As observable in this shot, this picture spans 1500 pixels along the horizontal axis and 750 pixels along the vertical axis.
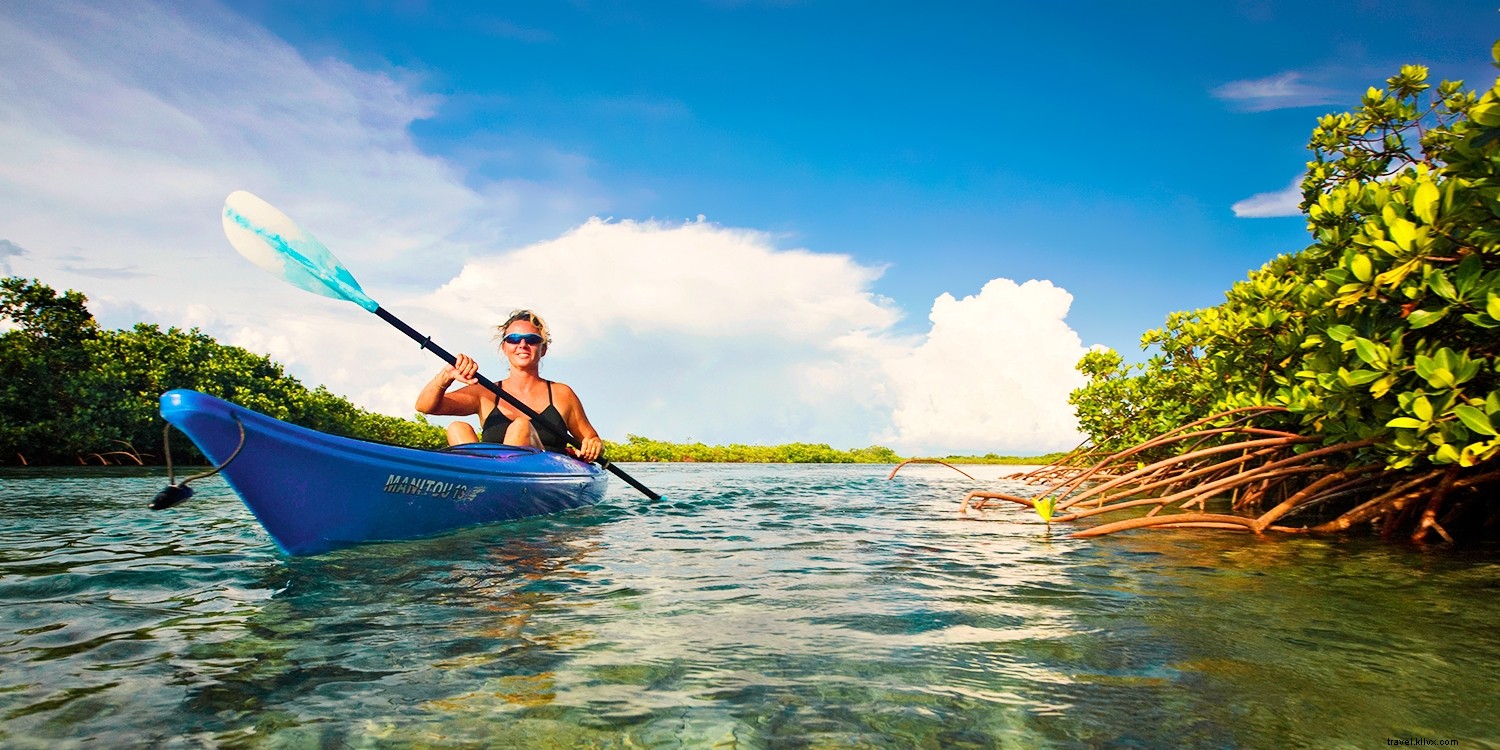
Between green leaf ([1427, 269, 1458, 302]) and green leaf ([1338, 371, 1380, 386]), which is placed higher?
green leaf ([1427, 269, 1458, 302])

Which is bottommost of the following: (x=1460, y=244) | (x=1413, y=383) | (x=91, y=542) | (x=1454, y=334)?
(x=91, y=542)

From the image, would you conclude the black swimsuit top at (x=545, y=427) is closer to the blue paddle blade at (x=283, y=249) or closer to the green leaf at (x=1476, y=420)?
the blue paddle blade at (x=283, y=249)

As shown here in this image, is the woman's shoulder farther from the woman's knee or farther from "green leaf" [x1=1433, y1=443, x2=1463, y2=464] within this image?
"green leaf" [x1=1433, y1=443, x2=1463, y2=464]

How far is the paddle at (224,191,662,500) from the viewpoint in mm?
4910

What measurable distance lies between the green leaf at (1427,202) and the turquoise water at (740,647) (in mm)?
1835

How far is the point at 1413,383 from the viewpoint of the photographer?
423 cm

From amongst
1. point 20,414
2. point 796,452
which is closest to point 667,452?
point 796,452

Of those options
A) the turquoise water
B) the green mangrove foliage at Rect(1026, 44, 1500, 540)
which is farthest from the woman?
the green mangrove foliage at Rect(1026, 44, 1500, 540)

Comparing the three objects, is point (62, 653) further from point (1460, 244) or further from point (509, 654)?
point (1460, 244)

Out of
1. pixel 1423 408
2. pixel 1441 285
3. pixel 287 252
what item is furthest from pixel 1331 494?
pixel 287 252

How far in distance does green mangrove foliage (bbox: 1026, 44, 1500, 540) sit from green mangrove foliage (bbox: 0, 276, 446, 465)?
61.4ft

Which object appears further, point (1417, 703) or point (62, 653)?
point (62, 653)

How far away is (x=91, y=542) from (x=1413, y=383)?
828 centimetres

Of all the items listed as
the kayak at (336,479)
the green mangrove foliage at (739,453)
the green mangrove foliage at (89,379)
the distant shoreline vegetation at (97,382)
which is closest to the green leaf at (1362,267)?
the kayak at (336,479)
